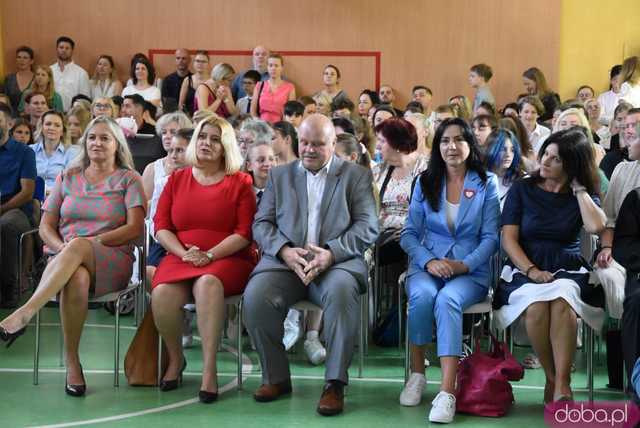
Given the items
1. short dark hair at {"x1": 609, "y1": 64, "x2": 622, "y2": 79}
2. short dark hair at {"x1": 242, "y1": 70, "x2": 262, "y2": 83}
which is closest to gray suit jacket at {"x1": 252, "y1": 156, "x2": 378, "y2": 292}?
short dark hair at {"x1": 242, "y1": 70, "x2": 262, "y2": 83}

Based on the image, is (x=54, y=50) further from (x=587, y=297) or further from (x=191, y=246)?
(x=587, y=297)

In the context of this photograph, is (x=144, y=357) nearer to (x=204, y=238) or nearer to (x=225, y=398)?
(x=225, y=398)

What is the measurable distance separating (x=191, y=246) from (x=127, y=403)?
798 mm

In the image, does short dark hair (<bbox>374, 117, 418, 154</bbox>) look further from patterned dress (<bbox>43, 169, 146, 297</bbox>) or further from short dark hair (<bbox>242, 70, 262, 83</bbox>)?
short dark hair (<bbox>242, 70, 262, 83</bbox>)

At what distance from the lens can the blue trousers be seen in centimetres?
473

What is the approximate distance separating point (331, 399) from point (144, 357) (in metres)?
0.98

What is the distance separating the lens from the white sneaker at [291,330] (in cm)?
571

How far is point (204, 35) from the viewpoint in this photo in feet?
37.9

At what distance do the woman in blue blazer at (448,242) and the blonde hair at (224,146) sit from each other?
0.88 meters

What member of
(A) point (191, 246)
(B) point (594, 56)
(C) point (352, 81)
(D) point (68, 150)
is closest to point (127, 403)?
(A) point (191, 246)

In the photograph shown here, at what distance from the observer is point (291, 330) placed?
18.9 ft

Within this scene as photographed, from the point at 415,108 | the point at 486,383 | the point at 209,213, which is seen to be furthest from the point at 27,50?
the point at 486,383
